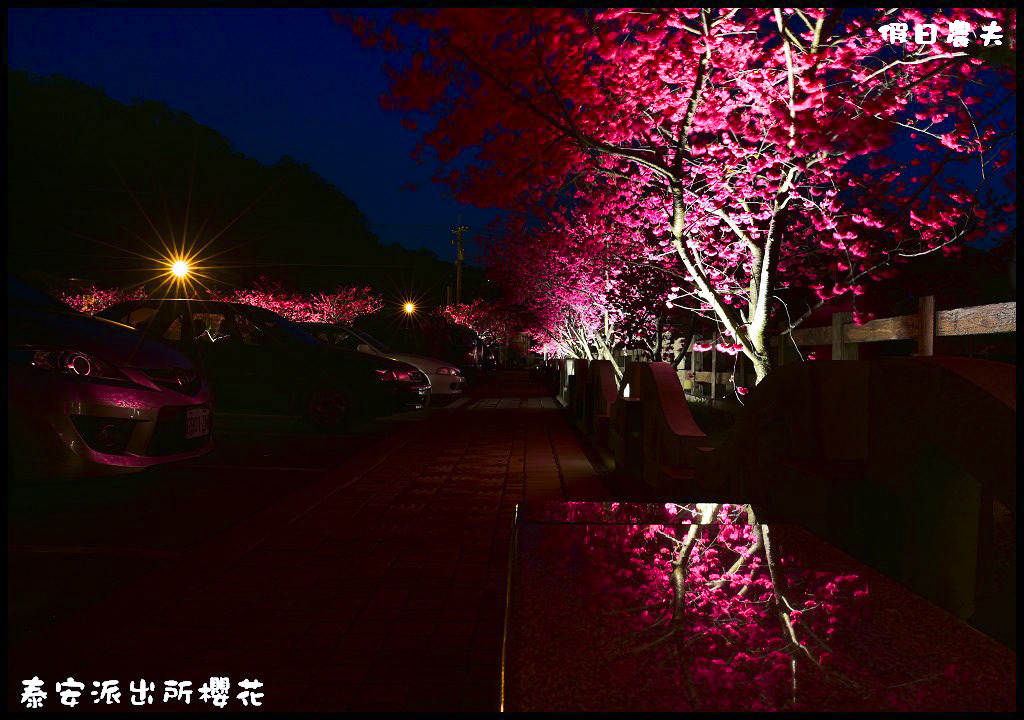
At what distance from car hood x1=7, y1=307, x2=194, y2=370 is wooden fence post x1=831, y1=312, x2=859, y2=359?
7316 mm

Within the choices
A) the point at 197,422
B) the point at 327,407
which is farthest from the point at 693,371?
the point at 197,422

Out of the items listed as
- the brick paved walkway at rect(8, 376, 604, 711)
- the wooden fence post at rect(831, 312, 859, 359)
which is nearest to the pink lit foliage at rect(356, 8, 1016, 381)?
the wooden fence post at rect(831, 312, 859, 359)

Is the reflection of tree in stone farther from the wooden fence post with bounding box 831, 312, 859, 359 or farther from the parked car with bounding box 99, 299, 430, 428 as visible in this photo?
the parked car with bounding box 99, 299, 430, 428

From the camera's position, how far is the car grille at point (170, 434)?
216 inches

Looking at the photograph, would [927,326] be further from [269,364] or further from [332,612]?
[269,364]

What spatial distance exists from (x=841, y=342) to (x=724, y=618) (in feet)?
26.4

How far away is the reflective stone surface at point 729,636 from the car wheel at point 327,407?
8.90m

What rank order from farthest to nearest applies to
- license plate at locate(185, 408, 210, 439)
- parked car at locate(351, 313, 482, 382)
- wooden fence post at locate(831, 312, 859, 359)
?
parked car at locate(351, 313, 482, 382), wooden fence post at locate(831, 312, 859, 359), license plate at locate(185, 408, 210, 439)

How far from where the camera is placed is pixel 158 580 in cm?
393

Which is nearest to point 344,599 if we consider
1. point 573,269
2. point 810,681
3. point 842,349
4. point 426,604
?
point 426,604

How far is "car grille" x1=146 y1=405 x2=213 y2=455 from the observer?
5496mm

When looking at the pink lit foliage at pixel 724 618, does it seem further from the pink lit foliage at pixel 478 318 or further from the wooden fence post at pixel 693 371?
the pink lit foliage at pixel 478 318

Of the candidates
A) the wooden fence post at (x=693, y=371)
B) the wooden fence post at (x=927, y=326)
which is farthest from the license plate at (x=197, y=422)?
the wooden fence post at (x=693, y=371)

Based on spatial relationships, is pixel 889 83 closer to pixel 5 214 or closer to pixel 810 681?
pixel 810 681
